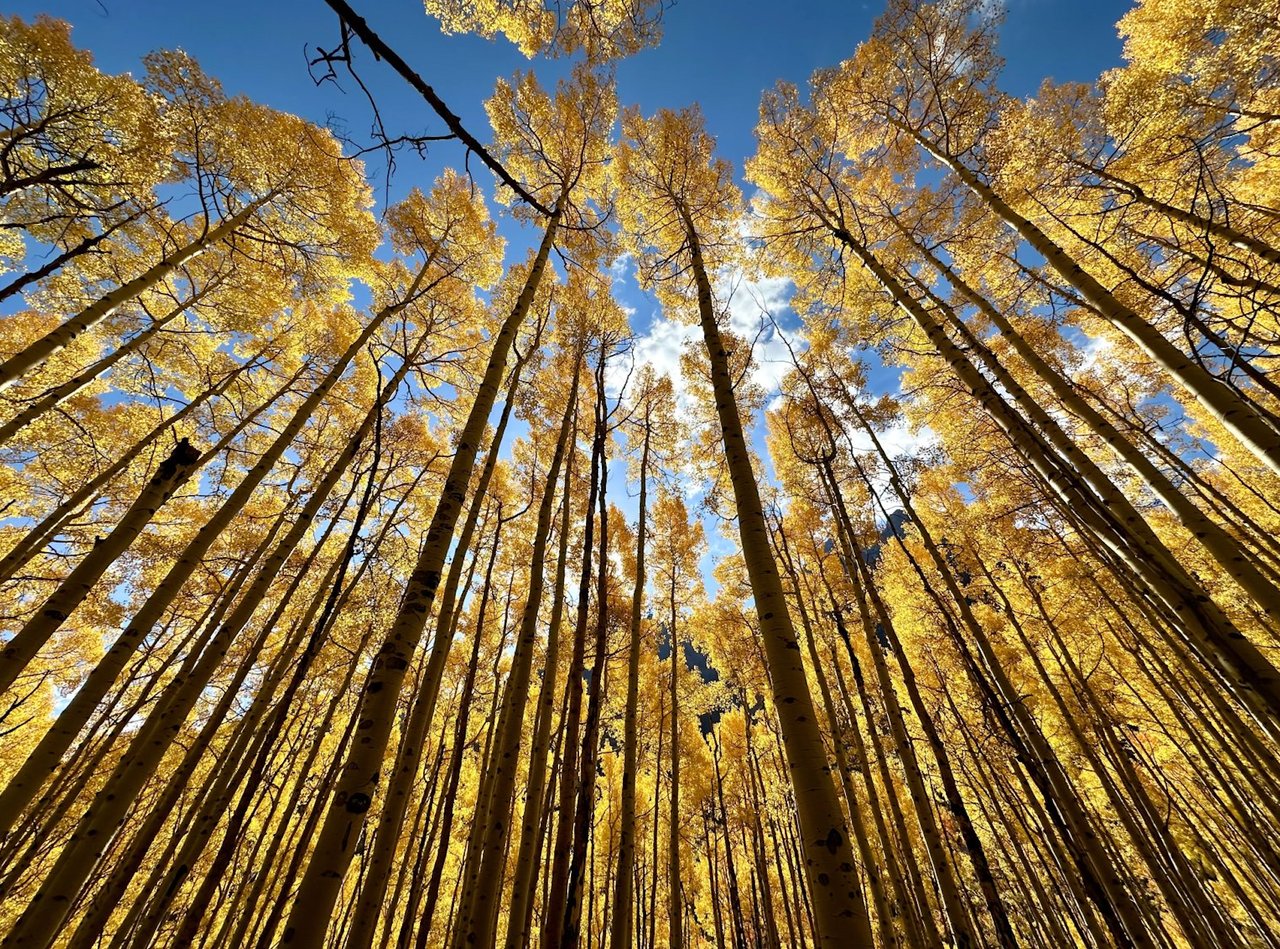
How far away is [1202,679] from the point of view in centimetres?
623

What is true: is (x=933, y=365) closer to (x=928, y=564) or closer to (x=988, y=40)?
(x=988, y=40)

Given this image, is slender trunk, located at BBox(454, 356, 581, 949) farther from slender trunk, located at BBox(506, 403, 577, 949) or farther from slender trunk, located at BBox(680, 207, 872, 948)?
slender trunk, located at BBox(680, 207, 872, 948)

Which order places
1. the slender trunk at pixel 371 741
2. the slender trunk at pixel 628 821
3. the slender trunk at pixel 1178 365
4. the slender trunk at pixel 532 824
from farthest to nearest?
the slender trunk at pixel 628 821 < the slender trunk at pixel 532 824 < the slender trunk at pixel 1178 365 < the slender trunk at pixel 371 741

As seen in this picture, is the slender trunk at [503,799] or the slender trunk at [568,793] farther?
the slender trunk at [503,799]

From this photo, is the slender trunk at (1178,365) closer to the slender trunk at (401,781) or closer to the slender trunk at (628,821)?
the slender trunk at (628,821)

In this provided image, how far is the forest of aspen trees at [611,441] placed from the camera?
3.87 m

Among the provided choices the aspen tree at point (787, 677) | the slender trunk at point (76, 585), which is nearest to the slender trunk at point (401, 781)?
the aspen tree at point (787, 677)

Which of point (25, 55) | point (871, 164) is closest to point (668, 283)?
point (871, 164)

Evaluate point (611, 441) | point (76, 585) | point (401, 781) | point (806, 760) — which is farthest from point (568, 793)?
point (611, 441)

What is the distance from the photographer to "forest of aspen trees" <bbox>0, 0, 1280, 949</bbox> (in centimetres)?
387

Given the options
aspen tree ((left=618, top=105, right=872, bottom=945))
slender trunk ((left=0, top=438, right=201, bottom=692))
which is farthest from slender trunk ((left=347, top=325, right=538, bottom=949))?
slender trunk ((left=0, top=438, right=201, bottom=692))

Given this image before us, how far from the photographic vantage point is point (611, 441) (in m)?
8.50

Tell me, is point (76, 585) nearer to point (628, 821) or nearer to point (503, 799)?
point (503, 799)

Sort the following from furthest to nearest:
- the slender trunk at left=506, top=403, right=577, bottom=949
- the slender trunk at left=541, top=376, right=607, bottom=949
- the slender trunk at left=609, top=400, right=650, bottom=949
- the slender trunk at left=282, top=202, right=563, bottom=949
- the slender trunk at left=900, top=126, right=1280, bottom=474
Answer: the slender trunk at left=609, top=400, right=650, bottom=949, the slender trunk at left=506, top=403, right=577, bottom=949, the slender trunk at left=900, top=126, right=1280, bottom=474, the slender trunk at left=541, top=376, right=607, bottom=949, the slender trunk at left=282, top=202, right=563, bottom=949
